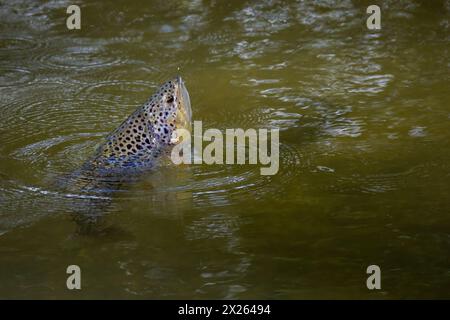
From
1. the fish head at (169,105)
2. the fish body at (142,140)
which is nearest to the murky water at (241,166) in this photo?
the fish body at (142,140)

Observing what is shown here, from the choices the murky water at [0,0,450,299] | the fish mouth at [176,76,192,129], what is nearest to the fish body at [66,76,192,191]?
the fish mouth at [176,76,192,129]

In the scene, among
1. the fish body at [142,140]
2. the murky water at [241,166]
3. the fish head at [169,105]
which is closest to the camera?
the murky water at [241,166]

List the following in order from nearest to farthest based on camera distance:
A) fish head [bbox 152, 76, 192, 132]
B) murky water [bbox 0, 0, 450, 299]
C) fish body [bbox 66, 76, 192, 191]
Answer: murky water [bbox 0, 0, 450, 299], fish body [bbox 66, 76, 192, 191], fish head [bbox 152, 76, 192, 132]

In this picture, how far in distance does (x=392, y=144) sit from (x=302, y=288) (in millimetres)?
2551

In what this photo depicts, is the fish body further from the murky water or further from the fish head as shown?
the murky water

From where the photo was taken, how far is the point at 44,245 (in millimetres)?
5344

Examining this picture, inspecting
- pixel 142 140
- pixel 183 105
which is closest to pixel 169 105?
pixel 183 105

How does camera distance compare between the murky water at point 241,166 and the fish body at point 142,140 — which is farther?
the fish body at point 142,140

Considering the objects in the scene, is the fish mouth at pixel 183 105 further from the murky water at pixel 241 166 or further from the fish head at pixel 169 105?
the murky water at pixel 241 166

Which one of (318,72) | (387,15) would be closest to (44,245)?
(318,72)

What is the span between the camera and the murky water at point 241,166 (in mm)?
4938

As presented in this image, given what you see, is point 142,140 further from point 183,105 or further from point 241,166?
point 241,166

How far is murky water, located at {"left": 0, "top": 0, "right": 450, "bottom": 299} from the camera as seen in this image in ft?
16.2
